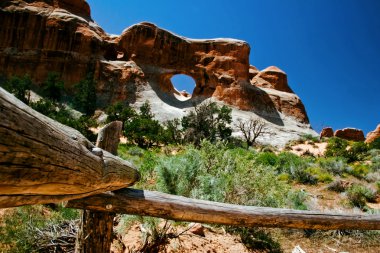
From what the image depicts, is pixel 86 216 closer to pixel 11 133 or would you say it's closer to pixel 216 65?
pixel 11 133

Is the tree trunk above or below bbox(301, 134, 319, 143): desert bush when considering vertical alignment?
below

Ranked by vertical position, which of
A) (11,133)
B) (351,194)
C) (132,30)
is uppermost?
(132,30)

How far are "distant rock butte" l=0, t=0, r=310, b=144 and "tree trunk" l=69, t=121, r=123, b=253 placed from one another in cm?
2771

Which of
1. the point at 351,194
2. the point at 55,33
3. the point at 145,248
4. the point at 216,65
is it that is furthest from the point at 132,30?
the point at 145,248

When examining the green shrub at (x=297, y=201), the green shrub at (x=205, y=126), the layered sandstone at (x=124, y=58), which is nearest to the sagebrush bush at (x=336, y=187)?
the green shrub at (x=297, y=201)

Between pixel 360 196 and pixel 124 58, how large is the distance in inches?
1195

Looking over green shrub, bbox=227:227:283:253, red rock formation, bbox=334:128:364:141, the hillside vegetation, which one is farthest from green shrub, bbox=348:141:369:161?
red rock formation, bbox=334:128:364:141

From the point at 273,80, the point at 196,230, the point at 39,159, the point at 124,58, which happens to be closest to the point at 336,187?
the point at 196,230

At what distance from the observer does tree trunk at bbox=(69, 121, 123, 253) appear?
2.46 metres

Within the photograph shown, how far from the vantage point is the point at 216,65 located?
33.3 m

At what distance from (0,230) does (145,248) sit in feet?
6.79

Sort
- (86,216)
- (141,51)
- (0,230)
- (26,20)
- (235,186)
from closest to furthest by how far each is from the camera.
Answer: (86,216) → (0,230) → (235,186) → (26,20) → (141,51)

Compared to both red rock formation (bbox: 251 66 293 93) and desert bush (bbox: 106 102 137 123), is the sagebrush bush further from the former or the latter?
red rock formation (bbox: 251 66 293 93)

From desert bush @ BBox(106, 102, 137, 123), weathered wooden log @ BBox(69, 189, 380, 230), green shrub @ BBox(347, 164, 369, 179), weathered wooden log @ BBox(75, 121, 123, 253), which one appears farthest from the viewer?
desert bush @ BBox(106, 102, 137, 123)
